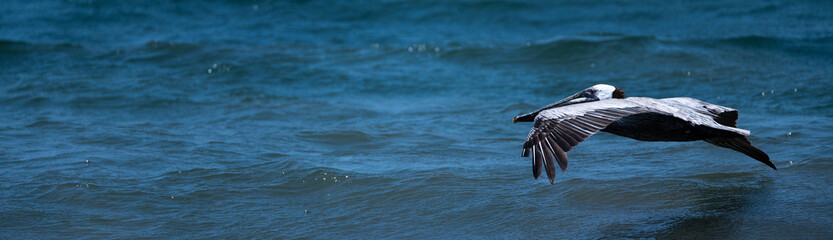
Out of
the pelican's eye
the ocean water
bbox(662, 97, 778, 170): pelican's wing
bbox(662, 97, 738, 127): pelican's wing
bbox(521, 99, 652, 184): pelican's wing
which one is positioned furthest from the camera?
the pelican's eye

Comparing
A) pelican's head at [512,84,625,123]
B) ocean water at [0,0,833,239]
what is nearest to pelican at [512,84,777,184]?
pelican's head at [512,84,625,123]

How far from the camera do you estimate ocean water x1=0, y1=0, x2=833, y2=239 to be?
16.2ft

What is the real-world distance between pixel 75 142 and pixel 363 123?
268cm

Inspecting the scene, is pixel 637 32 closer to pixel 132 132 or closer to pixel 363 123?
pixel 363 123

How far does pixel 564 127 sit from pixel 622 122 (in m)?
0.78

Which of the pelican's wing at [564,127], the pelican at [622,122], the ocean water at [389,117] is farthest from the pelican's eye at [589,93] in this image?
the ocean water at [389,117]

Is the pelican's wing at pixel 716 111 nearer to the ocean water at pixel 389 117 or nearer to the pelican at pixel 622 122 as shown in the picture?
the pelican at pixel 622 122

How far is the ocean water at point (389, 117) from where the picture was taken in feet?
16.2

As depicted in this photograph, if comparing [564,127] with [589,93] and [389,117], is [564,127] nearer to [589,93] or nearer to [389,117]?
[589,93]

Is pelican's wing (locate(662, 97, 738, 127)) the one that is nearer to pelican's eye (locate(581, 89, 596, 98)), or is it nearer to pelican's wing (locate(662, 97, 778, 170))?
pelican's wing (locate(662, 97, 778, 170))

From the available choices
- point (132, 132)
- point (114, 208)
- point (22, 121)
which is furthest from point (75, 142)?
point (114, 208)

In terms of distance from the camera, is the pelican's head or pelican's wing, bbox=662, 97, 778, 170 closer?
pelican's wing, bbox=662, 97, 778, 170

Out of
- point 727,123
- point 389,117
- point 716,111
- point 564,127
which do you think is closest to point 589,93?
point 716,111

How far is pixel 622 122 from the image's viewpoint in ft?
16.8
